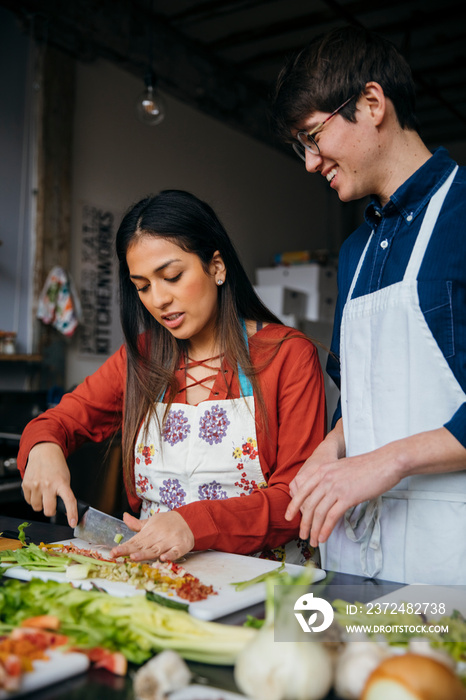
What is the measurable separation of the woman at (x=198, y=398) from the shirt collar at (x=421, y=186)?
488 mm

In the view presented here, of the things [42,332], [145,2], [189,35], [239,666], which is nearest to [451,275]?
[239,666]

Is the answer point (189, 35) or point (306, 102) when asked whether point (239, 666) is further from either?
point (189, 35)

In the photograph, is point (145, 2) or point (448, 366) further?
point (145, 2)

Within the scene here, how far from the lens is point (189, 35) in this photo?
505cm

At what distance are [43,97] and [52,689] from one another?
3979mm

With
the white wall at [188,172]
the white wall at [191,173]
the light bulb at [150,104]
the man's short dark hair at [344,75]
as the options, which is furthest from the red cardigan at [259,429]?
the light bulb at [150,104]

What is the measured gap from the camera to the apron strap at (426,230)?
50.6 inches

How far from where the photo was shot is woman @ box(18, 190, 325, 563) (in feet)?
5.20

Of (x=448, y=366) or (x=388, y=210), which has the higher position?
(x=388, y=210)

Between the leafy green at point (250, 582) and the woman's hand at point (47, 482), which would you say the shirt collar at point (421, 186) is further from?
the woman's hand at point (47, 482)

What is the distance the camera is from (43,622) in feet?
2.79

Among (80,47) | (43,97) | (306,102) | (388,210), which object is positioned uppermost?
(80,47)

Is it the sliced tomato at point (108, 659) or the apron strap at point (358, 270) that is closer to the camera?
the sliced tomato at point (108, 659)

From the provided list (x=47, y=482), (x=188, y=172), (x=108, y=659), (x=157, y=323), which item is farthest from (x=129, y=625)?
(x=188, y=172)
